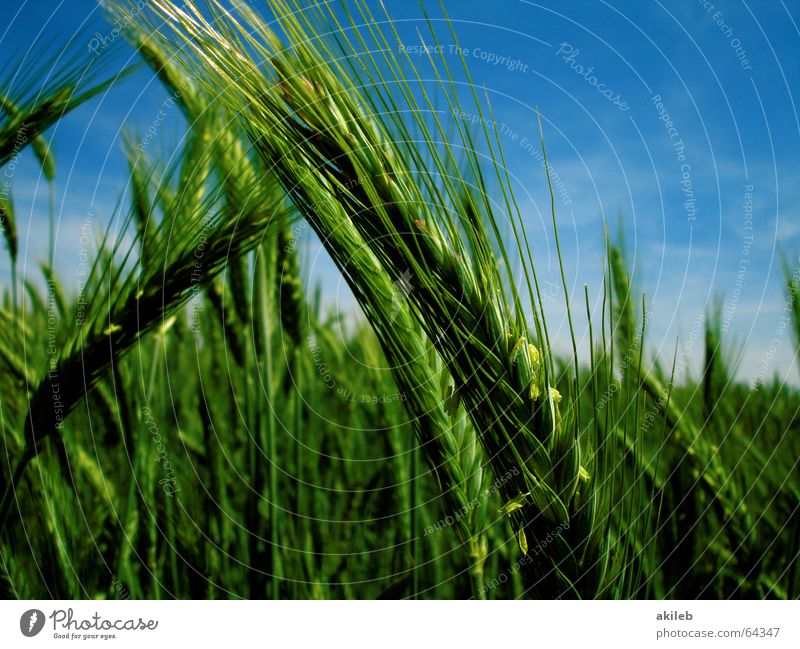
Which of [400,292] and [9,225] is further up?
[9,225]

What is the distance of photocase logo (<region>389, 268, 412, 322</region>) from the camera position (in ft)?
2.40

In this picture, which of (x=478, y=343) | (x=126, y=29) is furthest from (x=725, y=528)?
(x=126, y=29)

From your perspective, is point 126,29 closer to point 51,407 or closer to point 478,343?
point 51,407

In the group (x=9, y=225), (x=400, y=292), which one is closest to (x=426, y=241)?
(x=400, y=292)

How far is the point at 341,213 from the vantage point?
0.79 metres
